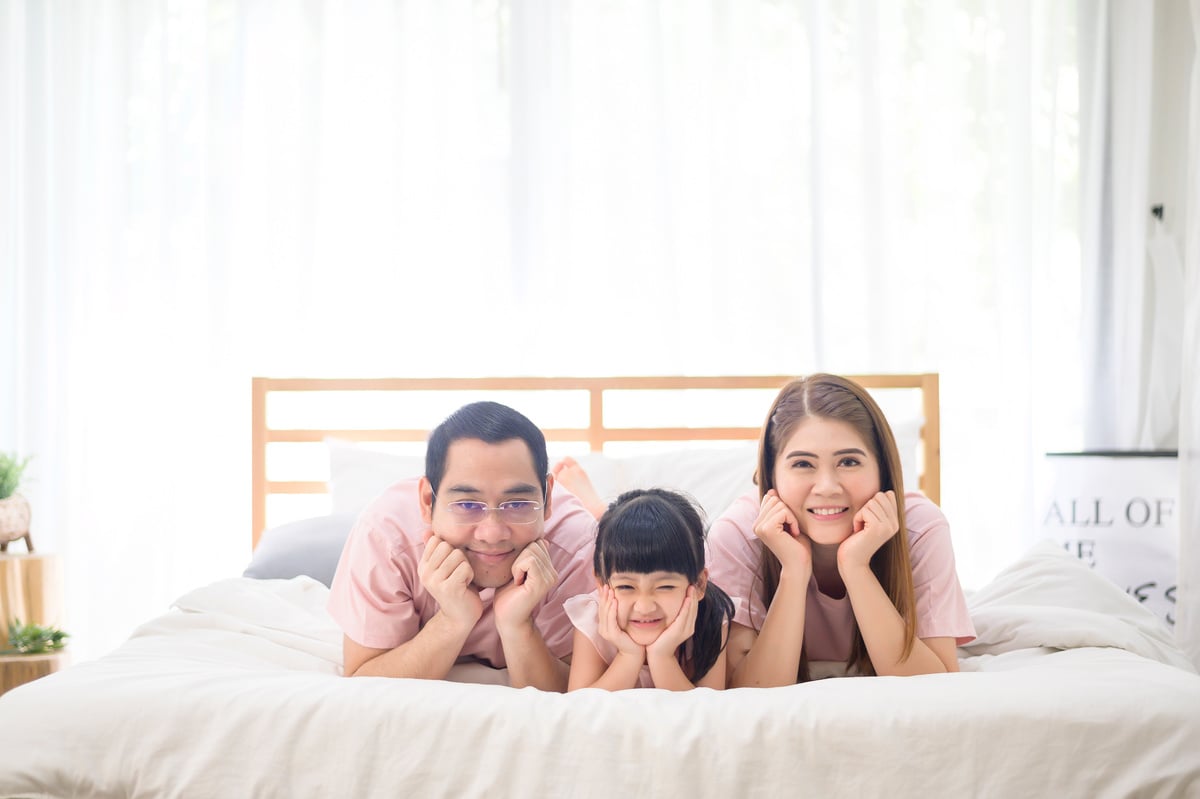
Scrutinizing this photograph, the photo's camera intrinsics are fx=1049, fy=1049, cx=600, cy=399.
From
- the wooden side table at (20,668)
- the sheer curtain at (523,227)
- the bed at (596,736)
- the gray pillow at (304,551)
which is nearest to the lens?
the bed at (596,736)

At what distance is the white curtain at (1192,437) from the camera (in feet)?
8.59

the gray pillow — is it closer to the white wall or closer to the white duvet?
the white duvet

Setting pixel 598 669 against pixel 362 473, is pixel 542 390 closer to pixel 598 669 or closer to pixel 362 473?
pixel 362 473

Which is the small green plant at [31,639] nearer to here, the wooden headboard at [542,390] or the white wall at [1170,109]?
the wooden headboard at [542,390]

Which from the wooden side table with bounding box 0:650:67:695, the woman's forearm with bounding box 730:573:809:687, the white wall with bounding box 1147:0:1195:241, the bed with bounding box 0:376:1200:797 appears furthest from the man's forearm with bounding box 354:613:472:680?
the white wall with bounding box 1147:0:1195:241

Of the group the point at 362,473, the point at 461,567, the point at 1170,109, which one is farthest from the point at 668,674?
the point at 1170,109

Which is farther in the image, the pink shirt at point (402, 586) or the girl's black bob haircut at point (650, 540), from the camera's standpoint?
the pink shirt at point (402, 586)

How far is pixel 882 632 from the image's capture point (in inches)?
58.7

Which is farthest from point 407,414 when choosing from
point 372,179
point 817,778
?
point 817,778

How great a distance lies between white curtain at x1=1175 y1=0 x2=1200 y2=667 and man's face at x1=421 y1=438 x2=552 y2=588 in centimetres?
192

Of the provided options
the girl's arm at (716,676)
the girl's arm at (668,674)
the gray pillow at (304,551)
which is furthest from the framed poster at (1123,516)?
the gray pillow at (304,551)

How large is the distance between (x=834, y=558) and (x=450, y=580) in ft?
2.01

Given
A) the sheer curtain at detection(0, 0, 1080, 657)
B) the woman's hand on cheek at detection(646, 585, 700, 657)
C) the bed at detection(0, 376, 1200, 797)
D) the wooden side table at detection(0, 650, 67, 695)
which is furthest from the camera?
the sheer curtain at detection(0, 0, 1080, 657)

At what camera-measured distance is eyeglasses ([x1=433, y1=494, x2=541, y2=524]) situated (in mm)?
1479
